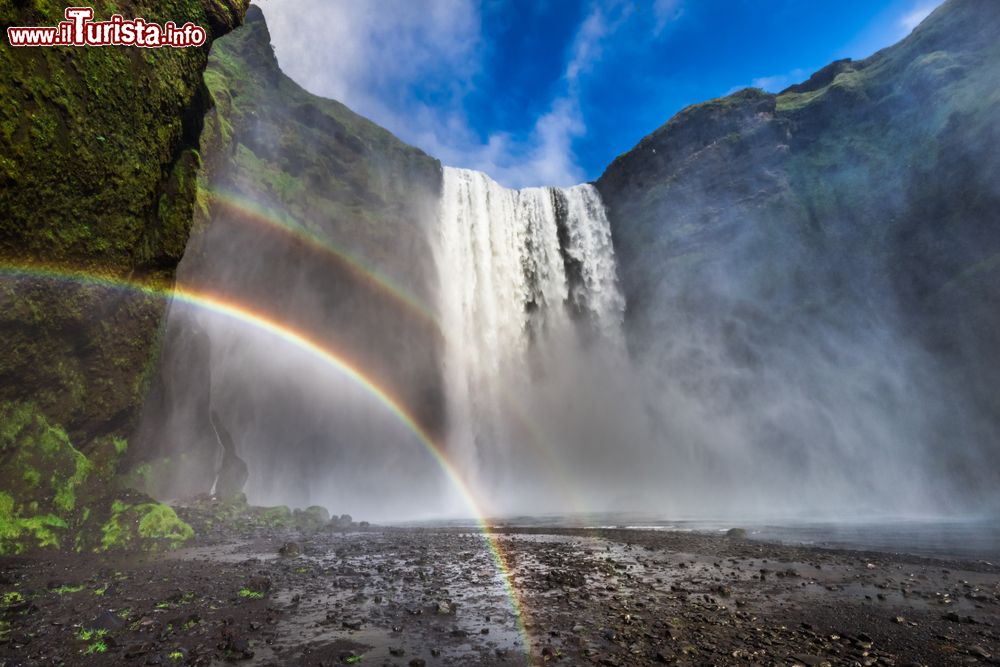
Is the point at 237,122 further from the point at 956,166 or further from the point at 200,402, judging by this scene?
the point at 956,166

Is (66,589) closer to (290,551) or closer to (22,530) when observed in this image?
(22,530)

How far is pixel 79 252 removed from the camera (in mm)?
12734

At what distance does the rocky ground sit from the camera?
18.7 ft

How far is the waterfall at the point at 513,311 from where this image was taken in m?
44.0

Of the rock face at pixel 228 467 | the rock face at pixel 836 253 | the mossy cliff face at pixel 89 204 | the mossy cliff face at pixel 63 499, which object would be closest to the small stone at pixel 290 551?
the mossy cliff face at pixel 63 499

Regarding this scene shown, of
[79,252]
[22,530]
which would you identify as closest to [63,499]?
[22,530]

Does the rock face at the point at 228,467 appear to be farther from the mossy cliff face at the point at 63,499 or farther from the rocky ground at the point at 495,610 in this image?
the rocky ground at the point at 495,610

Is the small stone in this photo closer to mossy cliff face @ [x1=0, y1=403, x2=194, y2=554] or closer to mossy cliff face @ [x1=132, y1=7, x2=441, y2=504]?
mossy cliff face @ [x1=0, y1=403, x2=194, y2=554]

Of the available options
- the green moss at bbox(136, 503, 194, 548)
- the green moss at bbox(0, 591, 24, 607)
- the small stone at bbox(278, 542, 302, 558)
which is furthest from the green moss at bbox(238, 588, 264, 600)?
the green moss at bbox(136, 503, 194, 548)

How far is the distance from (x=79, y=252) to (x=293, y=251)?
26.1m

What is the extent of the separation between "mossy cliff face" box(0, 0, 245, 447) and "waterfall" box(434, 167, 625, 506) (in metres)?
29.3

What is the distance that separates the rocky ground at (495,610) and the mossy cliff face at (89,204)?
540cm

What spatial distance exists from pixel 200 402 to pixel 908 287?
1988 inches

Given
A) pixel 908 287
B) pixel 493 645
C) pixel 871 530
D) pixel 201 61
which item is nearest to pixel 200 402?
pixel 201 61
